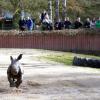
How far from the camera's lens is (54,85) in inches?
644

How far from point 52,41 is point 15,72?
21.8m

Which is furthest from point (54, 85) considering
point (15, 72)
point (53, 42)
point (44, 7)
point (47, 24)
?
point (44, 7)

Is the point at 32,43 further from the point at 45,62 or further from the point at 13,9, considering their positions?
the point at 13,9

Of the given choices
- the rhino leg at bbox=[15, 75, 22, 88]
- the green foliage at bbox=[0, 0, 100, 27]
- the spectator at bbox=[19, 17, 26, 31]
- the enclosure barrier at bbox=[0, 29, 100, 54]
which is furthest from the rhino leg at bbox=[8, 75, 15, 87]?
the green foliage at bbox=[0, 0, 100, 27]

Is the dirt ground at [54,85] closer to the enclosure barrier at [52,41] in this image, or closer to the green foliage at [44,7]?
the enclosure barrier at [52,41]

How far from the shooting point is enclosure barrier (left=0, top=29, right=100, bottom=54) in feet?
118

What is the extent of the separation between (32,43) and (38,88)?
2056 centimetres

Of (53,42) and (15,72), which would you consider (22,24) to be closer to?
(53,42)

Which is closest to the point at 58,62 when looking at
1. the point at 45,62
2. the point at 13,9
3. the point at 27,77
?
the point at 45,62

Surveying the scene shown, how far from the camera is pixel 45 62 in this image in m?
25.2

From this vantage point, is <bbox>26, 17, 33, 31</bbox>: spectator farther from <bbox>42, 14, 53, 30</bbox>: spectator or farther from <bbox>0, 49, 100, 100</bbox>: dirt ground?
<bbox>0, 49, 100, 100</bbox>: dirt ground

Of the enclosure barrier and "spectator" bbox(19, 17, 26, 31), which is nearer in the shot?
"spectator" bbox(19, 17, 26, 31)

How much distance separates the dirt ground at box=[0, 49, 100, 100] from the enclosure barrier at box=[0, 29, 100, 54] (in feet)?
43.1

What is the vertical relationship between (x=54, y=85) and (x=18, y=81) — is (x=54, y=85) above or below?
below
